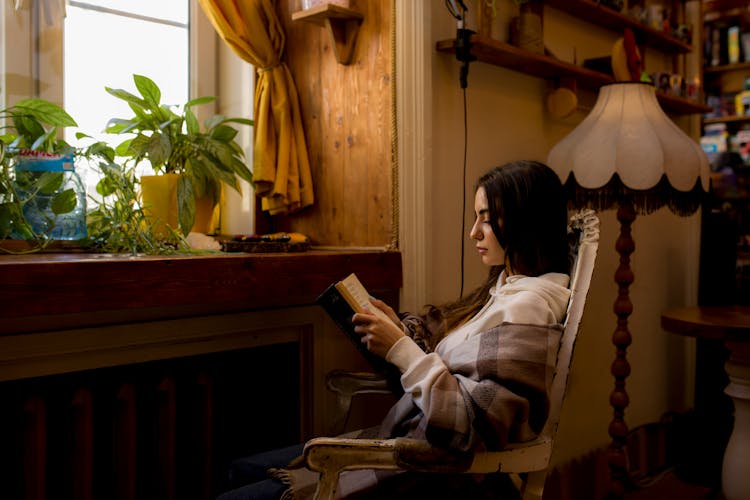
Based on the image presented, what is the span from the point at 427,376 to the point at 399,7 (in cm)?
110

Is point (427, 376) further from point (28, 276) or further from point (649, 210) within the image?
point (649, 210)

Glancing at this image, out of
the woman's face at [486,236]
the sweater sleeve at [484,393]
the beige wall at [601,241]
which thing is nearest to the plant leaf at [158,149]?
the beige wall at [601,241]

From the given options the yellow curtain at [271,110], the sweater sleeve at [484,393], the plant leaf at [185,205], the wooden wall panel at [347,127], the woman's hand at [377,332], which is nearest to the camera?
the sweater sleeve at [484,393]

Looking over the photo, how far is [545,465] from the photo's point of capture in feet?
4.16

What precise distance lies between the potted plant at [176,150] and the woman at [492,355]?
2.24 ft

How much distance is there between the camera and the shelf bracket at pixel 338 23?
1899 millimetres

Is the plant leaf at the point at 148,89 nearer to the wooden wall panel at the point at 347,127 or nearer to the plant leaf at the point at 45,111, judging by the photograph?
the plant leaf at the point at 45,111

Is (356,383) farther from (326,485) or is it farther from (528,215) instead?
(528,215)

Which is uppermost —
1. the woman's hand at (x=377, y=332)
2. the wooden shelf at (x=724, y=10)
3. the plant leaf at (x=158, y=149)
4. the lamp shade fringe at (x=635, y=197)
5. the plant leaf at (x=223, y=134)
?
the wooden shelf at (x=724, y=10)

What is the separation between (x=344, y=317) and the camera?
1347mm

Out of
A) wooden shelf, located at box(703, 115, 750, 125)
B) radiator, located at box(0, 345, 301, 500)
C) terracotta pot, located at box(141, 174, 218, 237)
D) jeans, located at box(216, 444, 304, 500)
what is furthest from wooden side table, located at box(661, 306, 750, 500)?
wooden shelf, located at box(703, 115, 750, 125)

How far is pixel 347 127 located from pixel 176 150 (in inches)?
18.9

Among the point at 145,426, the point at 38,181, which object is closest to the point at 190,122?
the point at 38,181

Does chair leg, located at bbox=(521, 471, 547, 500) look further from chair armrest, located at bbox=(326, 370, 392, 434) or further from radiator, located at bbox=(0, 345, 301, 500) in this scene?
radiator, located at bbox=(0, 345, 301, 500)
